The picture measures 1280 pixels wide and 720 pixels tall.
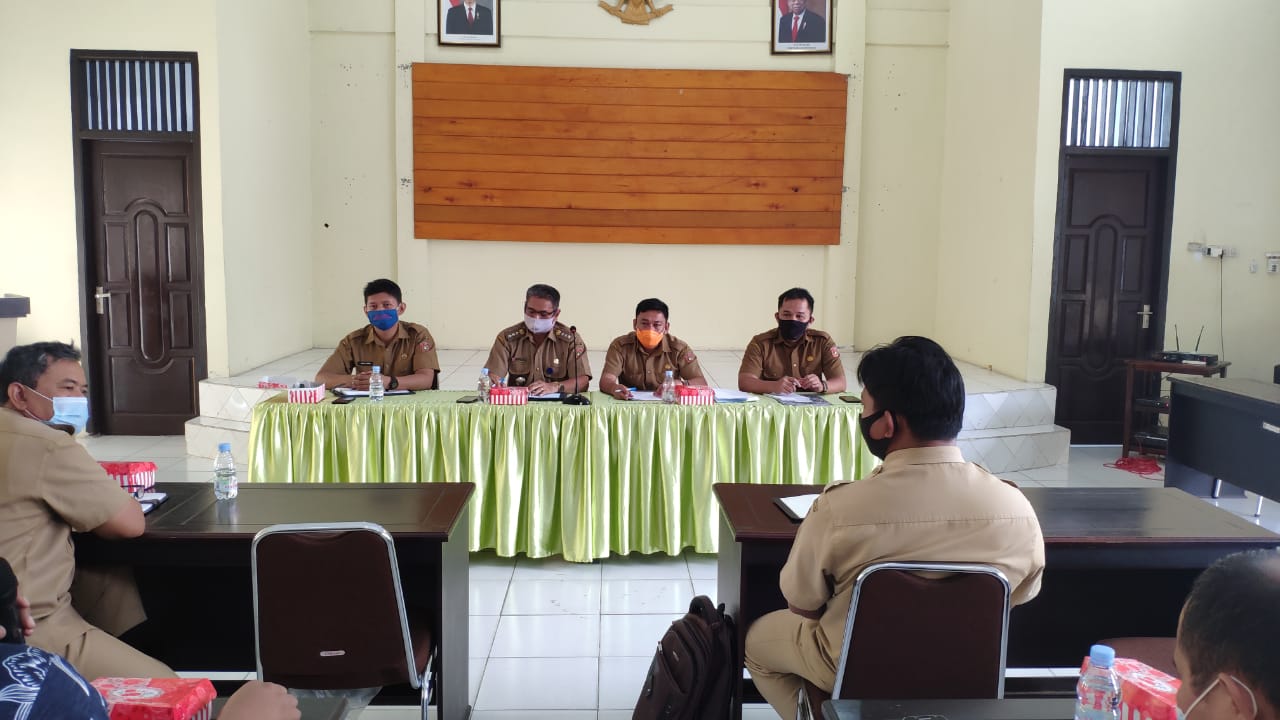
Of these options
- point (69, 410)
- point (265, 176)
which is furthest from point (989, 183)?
point (69, 410)

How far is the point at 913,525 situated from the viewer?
1.79 metres

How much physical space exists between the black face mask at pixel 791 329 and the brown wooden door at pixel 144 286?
4088 mm

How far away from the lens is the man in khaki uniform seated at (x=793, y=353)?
181 inches

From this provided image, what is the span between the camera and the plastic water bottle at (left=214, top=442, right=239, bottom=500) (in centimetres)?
260

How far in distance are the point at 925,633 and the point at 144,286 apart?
6102mm

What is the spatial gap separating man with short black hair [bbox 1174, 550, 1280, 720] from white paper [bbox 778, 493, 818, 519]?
1.43 m

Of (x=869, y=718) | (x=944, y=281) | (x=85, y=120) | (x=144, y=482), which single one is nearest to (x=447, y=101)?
(x=85, y=120)

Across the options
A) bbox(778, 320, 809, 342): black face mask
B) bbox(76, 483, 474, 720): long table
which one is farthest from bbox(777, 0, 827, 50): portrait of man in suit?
bbox(76, 483, 474, 720): long table

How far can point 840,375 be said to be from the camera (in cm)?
464

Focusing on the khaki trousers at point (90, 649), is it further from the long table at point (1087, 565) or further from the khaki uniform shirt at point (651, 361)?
the khaki uniform shirt at point (651, 361)

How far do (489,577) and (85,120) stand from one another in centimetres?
457

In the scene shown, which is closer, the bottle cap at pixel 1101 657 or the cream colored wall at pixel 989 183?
the bottle cap at pixel 1101 657

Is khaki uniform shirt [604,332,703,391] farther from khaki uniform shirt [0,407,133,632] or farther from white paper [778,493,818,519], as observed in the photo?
khaki uniform shirt [0,407,133,632]

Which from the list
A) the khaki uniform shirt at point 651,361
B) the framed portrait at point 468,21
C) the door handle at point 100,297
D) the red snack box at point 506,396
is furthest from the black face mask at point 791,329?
the door handle at point 100,297
